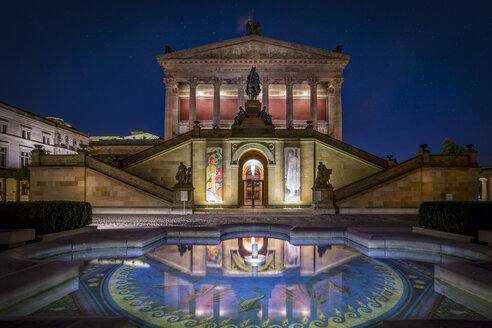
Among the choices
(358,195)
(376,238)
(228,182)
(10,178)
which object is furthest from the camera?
(10,178)

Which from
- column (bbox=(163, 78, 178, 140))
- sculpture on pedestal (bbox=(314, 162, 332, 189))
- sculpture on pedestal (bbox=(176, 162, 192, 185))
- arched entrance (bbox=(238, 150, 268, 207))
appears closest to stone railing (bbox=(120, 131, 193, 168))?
sculpture on pedestal (bbox=(176, 162, 192, 185))

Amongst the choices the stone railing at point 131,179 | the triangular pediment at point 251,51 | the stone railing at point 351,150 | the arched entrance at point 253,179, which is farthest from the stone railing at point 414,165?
the triangular pediment at point 251,51

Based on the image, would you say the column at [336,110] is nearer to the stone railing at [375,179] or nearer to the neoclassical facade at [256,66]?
the neoclassical facade at [256,66]

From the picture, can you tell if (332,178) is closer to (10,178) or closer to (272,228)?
(272,228)

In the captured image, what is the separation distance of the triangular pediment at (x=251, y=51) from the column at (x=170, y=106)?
391cm

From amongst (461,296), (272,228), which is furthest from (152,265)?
(461,296)

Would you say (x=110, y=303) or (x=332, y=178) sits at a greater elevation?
(x=332, y=178)

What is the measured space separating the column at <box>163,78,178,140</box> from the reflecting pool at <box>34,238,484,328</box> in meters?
37.5

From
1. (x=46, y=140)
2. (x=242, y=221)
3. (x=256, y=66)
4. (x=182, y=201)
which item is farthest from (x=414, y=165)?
(x=46, y=140)

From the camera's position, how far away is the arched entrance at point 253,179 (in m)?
25.9

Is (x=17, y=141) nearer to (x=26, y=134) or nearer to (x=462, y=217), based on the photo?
(x=26, y=134)

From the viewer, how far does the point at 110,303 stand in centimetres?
498

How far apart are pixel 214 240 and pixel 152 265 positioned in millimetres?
3432

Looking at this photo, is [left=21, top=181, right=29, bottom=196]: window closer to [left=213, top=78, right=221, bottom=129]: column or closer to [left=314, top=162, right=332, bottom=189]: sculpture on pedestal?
[left=213, top=78, right=221, bottom=129]: column
